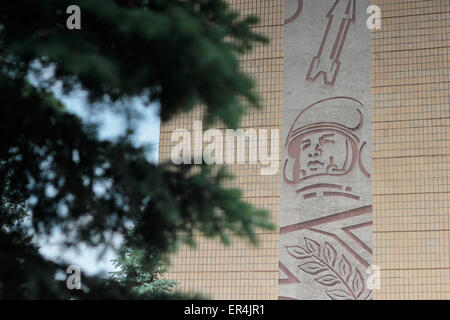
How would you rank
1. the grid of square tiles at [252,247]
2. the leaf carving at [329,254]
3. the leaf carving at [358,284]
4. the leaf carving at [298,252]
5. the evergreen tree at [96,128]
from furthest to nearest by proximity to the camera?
the grid of square tiles at [252,247] → the leaf carving at [298,252] → the leaf carving at [329,254] → the leaf carving at [358,284] → the evergreen tree at [96,128]

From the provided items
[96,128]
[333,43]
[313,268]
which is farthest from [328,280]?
[96,128]

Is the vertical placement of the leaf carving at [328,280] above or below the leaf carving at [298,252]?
below

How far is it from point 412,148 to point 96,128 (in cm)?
646

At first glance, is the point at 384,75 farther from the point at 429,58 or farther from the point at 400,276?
the point at 400,276

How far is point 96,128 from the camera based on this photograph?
347cm

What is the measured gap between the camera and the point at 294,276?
9023 millimetres

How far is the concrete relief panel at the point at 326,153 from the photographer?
8891 mm

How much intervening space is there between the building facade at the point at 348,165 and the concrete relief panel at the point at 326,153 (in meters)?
0.02

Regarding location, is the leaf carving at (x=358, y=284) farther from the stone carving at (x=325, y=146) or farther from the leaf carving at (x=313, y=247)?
the stone carving at (x=325, y=146)

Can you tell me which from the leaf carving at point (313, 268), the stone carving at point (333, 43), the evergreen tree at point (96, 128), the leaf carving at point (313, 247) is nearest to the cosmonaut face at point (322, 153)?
the stone carving at point (333, 43)

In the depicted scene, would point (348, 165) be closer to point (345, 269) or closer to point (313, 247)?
point (313, 247)

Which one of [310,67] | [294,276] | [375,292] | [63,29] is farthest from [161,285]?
[63,29]

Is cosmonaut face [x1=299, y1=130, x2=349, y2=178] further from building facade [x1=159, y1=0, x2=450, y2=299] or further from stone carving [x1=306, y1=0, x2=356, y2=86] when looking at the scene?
stone carving [x1=306, y1=0, x2=356, y2=86]
